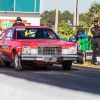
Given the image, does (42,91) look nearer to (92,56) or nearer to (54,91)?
(54,91)

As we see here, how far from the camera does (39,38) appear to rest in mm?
14820

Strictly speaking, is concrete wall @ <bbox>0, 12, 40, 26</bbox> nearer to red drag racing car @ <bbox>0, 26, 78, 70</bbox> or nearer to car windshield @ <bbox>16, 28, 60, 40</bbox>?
car windshield @ <bbox>16, 28, 60, 40</bbox>

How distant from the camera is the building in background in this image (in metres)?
35.0

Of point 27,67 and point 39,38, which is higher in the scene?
point 39,38

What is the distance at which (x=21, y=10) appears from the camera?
35.4 m

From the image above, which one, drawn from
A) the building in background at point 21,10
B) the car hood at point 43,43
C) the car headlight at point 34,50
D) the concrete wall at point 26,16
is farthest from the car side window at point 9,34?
the concrete wall at point 26,16

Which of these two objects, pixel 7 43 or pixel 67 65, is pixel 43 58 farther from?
pixel 7 43

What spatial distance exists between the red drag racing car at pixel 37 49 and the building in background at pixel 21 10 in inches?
781

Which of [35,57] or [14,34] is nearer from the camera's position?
[35,57]

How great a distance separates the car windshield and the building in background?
19566 millimetres

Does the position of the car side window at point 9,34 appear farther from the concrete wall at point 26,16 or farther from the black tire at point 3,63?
the concrete wall at point 26,16

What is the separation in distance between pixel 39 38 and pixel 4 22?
18.9 meters

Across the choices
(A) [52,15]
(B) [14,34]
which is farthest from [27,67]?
(A) [52,15]

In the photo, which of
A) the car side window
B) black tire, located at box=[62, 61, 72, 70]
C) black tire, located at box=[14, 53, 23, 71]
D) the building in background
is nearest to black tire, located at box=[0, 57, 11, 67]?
the car side window
